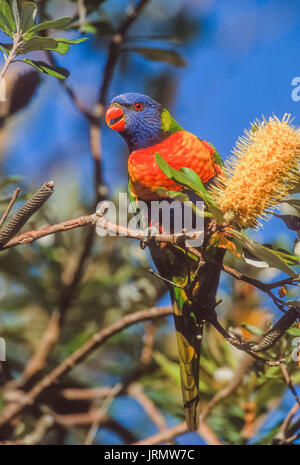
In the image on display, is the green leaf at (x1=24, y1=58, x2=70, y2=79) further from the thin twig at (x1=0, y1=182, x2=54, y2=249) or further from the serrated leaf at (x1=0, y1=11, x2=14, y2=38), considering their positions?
the thin twig at (x1=0, y1=182, x2=54, y2=249)

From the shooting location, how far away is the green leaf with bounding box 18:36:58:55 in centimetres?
71

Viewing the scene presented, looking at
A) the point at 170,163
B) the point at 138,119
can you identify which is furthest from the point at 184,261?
the point at 138,119

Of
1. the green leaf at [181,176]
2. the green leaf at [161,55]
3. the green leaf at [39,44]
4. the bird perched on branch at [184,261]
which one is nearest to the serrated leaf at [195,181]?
the green leaf at [181,176]

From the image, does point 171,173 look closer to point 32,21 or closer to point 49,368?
point 32,21

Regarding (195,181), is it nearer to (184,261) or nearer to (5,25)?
(184,261)

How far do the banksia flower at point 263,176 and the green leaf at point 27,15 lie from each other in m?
0.40

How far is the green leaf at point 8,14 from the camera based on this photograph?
2.35 ft

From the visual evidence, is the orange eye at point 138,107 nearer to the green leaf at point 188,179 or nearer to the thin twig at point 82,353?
the green leaf at point 188,179

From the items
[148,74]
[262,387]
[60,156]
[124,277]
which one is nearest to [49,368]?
[124,277]

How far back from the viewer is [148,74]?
5.13 ft

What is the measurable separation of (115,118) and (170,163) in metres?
0.20

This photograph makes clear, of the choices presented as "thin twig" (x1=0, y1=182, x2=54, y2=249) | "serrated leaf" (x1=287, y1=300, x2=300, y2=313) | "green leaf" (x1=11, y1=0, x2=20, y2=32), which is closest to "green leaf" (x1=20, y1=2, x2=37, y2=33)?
"green leaf" (x1=11, y1=0, x2=20, y2=32)

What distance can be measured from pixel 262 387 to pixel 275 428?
99 millimetres

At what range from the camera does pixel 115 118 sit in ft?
3.28
